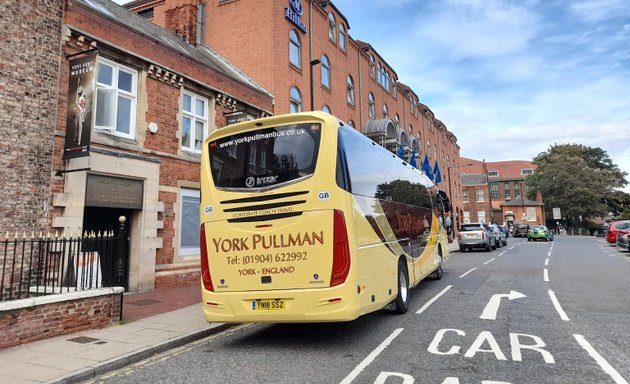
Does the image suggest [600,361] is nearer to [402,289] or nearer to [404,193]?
[402,289]

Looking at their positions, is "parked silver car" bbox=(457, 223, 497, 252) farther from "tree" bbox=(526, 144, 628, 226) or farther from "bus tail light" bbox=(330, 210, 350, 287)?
"tree" bbox=(526, 144, 628, 226)

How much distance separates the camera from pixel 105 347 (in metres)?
6.13

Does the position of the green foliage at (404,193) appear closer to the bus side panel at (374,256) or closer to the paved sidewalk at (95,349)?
the bus side panel at (374,256)

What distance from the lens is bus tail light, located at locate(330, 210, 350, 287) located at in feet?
19.3

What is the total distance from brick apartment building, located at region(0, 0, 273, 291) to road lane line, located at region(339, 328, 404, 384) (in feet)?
24.1

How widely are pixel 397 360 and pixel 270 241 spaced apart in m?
2.42

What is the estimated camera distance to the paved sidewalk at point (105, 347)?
→ 16.7 feet

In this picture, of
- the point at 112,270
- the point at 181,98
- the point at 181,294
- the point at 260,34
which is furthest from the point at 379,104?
the point at 112,270

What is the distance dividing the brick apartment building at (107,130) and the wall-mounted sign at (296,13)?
759 centimetres

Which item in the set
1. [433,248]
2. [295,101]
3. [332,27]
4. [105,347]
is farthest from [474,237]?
[105,347]

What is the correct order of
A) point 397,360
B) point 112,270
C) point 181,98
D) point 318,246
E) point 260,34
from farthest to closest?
point 260,34, point 181,98, point 112,270, point 318,246, point 397,360

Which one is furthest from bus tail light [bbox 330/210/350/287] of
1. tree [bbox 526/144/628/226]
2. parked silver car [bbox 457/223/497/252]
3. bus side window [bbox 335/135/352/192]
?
tree [bbox 526/144/628/226]

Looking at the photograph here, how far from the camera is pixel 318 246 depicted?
5969 mm

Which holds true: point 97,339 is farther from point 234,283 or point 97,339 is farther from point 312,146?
point 312,146
